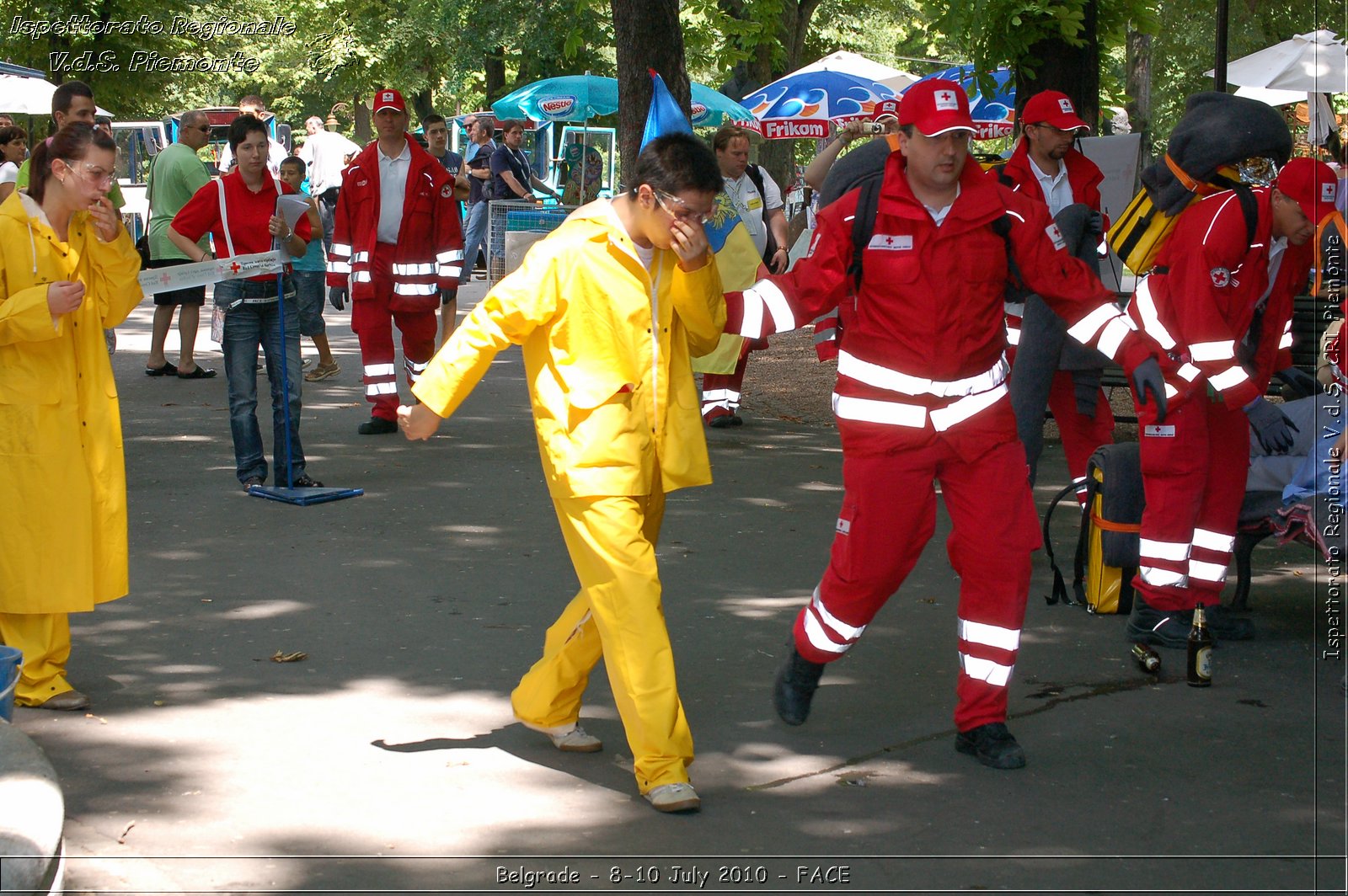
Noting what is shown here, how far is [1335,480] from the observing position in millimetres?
5789

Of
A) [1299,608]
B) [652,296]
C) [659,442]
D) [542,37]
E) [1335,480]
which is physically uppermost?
[542,37]

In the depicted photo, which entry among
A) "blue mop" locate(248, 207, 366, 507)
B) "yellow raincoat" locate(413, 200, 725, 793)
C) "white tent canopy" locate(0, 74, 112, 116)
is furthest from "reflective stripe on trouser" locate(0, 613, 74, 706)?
"white tent canopy" locate(0, 74, 112, 116)

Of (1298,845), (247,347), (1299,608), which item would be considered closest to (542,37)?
(247,347)

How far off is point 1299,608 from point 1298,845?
8.84ft

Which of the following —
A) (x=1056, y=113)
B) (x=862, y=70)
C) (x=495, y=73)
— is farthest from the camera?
(x=495, y=73)

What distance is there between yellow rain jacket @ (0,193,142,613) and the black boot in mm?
2390

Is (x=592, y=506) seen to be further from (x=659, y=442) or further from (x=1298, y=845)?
(x=1298, y=845)

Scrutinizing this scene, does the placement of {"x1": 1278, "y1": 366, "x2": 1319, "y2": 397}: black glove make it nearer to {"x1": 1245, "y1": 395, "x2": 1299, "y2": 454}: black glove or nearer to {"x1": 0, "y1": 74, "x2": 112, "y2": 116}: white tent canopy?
{"x1": 1245, "y1": 395, "x2": 1299, "y2": 454}: black glove

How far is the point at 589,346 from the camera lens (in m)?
4.62

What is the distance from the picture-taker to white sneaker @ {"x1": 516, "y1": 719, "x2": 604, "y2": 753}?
16.7ft

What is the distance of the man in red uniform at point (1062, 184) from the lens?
7711mm

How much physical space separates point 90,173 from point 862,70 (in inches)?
753

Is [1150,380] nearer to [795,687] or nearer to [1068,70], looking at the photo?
[795,687]

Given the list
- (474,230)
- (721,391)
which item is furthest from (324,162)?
(721,391)
